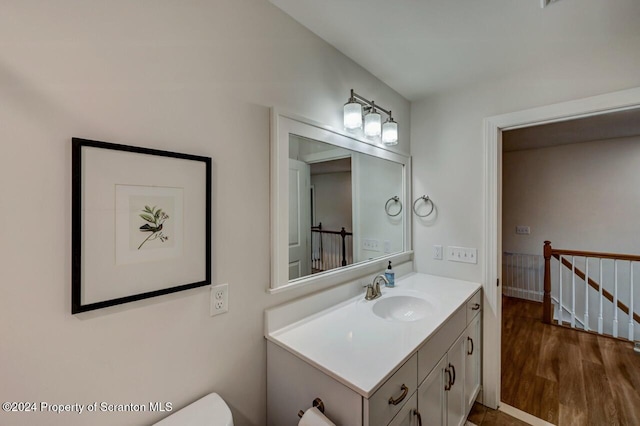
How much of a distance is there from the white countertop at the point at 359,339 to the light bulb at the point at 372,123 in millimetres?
1071

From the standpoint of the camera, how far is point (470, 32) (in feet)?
4.81

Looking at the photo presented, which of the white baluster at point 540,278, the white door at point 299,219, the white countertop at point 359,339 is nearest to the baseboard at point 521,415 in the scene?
the white countertop at point 359,339

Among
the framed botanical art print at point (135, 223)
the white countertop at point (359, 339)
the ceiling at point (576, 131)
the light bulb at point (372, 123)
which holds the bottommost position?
the white countertop at point (359, 339)

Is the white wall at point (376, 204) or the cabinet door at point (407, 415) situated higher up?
the white wall at point (376, 204)

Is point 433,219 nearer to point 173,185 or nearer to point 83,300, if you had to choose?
point 173,185

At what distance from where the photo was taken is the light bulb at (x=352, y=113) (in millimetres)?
1578

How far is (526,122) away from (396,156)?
0.87 m

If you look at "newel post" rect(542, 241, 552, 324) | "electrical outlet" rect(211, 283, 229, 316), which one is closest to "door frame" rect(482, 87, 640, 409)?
"electrical outlet" rect(211, 283, 229, 316)

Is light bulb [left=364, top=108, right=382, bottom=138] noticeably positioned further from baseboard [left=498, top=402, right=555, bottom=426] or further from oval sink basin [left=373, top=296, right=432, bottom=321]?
baseboard [left=498, top=402, right=555, bottom=426]

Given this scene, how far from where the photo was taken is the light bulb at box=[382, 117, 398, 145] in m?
1.92

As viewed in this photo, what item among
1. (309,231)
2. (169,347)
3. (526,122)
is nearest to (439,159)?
(526,122)

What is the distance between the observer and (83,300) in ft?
2.55

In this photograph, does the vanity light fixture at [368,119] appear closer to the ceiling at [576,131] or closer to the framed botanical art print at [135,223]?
the framed botanical art print at [135,223]

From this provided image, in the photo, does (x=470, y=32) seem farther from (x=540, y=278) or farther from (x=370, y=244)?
(x=540, y=278)
